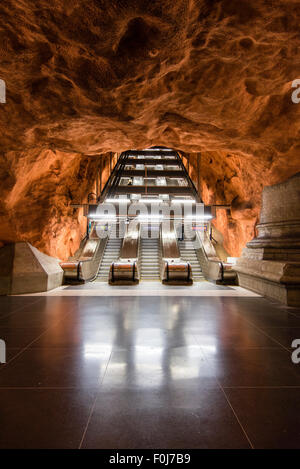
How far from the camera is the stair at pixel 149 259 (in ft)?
35.2

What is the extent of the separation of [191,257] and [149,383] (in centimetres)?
1047

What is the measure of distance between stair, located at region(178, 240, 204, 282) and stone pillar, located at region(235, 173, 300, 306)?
3.79 metres

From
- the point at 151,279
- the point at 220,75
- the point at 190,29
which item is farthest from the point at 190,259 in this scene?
the point at 190,29

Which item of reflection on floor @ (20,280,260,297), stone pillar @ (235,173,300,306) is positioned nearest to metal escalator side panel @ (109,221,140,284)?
reflection on floor @ (20,280,260,297)

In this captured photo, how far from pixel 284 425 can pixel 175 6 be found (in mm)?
3963

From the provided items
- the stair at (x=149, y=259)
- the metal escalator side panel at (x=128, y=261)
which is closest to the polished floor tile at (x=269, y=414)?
the metal escalator side panel at (x=128, y=261)

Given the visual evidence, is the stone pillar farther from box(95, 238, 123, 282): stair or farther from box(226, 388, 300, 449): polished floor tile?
box(95, 238, 123, 282): stair

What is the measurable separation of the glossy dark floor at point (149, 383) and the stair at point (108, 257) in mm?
6637

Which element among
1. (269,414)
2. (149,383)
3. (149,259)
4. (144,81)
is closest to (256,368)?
(269,414)

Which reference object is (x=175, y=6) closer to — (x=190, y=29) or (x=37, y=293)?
(x=190, y=29)

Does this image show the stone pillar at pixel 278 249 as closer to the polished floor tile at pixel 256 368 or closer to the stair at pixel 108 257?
the polished floor tile at pixel 256 368

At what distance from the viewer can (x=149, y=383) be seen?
6.67 ft

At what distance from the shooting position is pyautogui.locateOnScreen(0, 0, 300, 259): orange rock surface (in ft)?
8.87

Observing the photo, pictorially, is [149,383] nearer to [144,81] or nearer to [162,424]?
[162,424]
